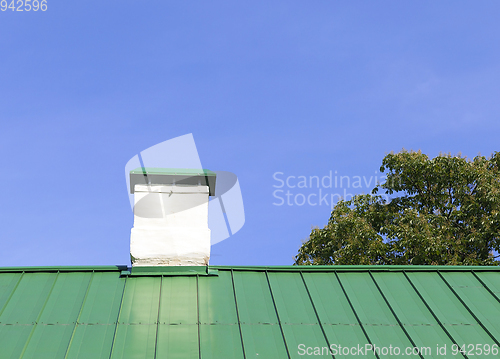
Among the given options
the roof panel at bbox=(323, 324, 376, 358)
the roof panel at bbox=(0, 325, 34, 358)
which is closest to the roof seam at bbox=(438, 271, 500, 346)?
the roof panel at bbox=(323, 324, 376, 358)

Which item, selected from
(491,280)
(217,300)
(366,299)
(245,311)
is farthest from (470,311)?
(217,300)

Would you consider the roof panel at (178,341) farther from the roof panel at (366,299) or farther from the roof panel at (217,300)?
the roof panel at (366,299)

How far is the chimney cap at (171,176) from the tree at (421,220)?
1102cm

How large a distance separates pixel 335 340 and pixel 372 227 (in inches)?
517

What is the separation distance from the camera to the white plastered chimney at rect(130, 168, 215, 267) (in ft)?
23.6

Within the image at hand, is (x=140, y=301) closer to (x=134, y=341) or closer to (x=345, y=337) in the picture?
(x=134, y=341)

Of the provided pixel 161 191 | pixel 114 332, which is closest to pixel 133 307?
pixel 114 332

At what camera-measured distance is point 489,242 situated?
57.7ft

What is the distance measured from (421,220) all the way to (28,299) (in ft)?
45.3

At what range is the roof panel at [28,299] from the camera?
6.29 m

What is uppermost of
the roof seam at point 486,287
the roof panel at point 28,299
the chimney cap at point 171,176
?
the chimney cap at point 171,176

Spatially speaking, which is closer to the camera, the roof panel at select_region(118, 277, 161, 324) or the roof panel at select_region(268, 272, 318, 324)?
the roof panel at select_region(118, 277, 161, 324)

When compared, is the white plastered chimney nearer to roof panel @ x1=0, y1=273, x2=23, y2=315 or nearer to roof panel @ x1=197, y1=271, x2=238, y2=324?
roof panel @ x1=197, y1=271, x2=238, y2=324

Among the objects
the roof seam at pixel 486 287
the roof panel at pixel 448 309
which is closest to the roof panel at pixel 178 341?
the roof panel at pixel 448 309
